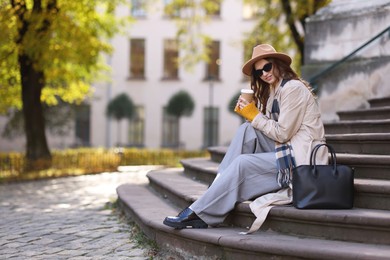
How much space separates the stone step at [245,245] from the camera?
467cm

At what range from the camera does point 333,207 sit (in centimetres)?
522

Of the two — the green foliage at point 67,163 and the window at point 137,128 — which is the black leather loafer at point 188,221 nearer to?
the green foliage at point 67,163

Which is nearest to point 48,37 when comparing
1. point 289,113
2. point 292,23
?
point 292,23

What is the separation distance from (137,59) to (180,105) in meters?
4.40

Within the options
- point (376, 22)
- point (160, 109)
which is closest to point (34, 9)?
point (376, 22)

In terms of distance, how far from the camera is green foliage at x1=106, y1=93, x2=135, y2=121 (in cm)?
3417

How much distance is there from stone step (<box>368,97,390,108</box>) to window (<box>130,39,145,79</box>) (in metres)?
28.0

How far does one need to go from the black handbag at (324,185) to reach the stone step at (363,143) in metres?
1.44

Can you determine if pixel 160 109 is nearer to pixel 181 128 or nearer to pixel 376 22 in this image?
pixel 181 128

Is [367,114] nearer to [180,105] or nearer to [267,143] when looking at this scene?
[267,143]

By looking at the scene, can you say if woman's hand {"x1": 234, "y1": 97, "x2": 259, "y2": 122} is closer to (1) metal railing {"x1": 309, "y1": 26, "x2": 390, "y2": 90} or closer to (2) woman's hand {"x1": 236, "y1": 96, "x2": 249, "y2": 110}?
(2) woman's hand {"x1": 236, "y1": 96, "x2": 249, "y2": 110}

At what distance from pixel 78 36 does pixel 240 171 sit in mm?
11706

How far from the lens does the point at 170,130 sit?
1437 inches

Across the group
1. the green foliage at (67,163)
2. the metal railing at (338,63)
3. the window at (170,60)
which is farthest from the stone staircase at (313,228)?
the window at (170,60)
